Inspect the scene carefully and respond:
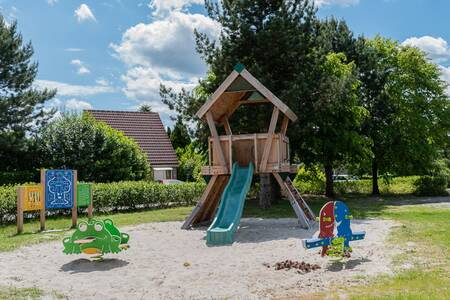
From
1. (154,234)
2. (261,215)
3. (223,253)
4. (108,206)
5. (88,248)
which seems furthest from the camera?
(108,206)

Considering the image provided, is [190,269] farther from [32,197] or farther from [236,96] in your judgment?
[236,96]

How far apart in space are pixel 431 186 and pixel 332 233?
83.6ft

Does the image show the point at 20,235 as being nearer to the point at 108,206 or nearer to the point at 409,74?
the point at 108,206

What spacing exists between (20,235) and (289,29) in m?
13.5

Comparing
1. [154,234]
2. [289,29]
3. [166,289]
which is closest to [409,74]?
[289,29]

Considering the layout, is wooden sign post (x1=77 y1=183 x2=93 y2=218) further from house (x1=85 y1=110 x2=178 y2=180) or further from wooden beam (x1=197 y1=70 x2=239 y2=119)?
house (x1=85 y1=110 x2=178 y2=180)

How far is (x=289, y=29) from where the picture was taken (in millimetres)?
20359

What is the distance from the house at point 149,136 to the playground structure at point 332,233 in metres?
28.5

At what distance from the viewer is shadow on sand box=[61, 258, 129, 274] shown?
8235mm

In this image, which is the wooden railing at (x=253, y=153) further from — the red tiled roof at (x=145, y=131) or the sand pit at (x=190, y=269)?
the red tiled roof at (x=145, y=131)

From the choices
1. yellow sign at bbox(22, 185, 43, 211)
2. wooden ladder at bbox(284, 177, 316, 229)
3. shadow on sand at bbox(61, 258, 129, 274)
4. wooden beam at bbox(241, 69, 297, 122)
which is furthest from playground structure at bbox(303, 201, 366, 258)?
yellow sign at bbox(22, 185, 43, 211)

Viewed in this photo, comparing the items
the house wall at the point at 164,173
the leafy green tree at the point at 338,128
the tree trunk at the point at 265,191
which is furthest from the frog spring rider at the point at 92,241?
the house wall at the point at 164,173

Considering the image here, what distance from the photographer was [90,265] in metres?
8.59

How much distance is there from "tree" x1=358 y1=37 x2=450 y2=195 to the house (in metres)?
15.8
